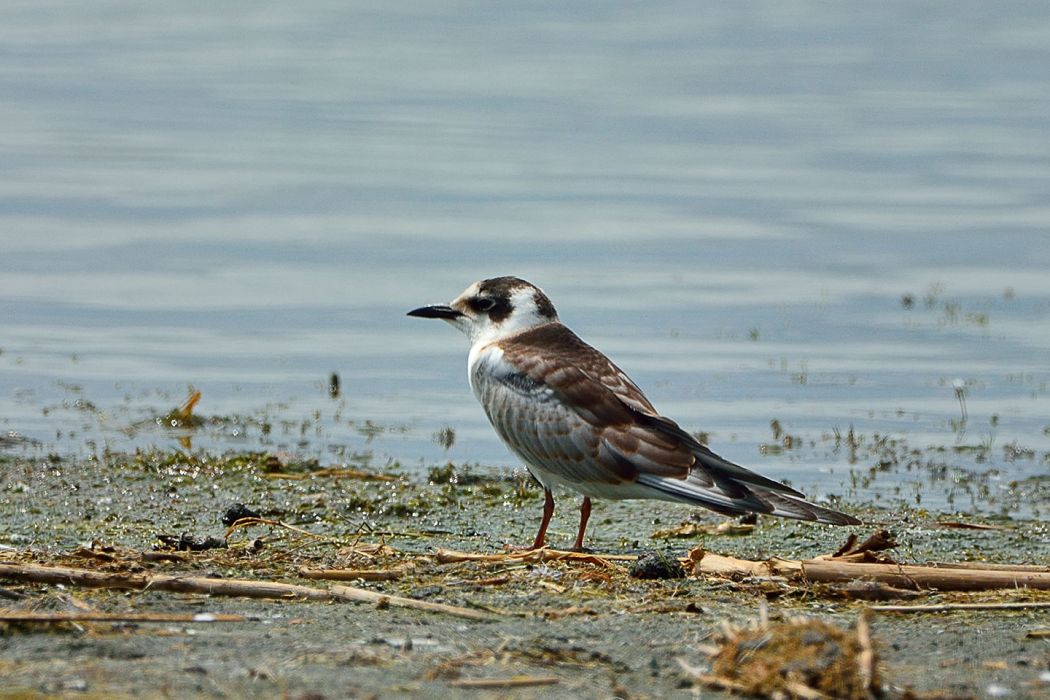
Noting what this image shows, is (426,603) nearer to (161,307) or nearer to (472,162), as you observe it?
(161,307)

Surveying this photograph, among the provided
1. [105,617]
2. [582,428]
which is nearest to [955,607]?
[582,428]

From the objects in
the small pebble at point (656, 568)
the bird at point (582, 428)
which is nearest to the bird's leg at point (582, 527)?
the bird at point (582, 428)

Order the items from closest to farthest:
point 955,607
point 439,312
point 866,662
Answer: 1. point 866,662
2. point 955,607
3. point 439,312

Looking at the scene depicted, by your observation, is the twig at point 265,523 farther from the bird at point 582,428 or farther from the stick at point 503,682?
the stick at point 503,682

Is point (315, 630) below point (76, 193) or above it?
below

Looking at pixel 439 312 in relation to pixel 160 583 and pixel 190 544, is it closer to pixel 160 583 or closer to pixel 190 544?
pixel 190 544

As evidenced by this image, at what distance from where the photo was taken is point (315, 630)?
6.14 metres

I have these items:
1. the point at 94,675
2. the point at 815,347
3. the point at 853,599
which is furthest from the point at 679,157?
the point at 94,675

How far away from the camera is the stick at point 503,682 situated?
5.40 metres

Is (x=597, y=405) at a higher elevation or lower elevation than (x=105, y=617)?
higher

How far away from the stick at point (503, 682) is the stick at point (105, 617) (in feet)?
3.79

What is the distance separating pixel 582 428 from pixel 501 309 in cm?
122

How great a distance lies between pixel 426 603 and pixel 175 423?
7137 mm

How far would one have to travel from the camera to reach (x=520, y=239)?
1919cm
